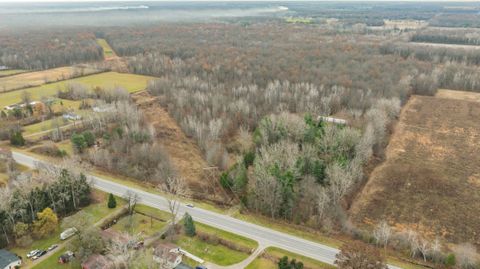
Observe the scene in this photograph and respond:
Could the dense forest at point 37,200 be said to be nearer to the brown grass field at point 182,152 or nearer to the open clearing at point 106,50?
the brown grass field at point 182,152

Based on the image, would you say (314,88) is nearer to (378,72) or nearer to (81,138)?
(378,72)

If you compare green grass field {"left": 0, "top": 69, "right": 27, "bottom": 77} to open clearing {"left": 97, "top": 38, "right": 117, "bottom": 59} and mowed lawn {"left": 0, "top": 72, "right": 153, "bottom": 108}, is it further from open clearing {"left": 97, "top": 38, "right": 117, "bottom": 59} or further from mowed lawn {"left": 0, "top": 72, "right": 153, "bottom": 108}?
open clearing {"left": 97, "top": 38, "right": 117, "bottom": 59}

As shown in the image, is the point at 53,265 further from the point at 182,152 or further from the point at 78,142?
the point at 182,152

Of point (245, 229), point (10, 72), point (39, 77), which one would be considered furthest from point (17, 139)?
point (10, 72)

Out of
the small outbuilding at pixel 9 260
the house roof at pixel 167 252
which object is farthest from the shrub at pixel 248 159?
the small outbuilding at pixel 9 260

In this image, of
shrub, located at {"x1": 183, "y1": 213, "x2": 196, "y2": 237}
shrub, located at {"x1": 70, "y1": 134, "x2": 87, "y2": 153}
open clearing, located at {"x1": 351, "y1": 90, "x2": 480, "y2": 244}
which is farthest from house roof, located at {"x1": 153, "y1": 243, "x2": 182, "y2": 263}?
shrub, located at {"x1": 70, "y1": 134, "x2": 87, "y2": 153}

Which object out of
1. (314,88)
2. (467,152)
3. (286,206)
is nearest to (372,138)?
(467,152)
